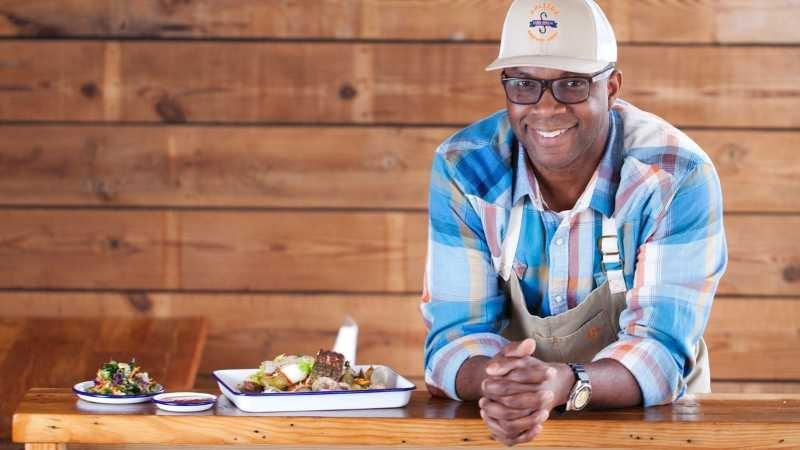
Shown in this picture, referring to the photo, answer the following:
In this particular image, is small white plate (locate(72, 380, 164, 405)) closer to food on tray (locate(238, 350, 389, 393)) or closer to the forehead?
food on tray (locate(238, 350, 389, 393))

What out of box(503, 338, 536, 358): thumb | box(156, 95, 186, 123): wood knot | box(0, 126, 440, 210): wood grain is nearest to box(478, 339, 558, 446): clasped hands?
box(503, 338, 536, 358): thumb

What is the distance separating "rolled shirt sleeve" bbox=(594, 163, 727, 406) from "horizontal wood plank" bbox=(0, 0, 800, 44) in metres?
1.63

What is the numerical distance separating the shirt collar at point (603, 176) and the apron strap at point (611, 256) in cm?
3

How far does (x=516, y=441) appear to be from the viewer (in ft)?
5.95

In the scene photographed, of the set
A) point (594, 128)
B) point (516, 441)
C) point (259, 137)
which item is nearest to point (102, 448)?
point (516, 441)

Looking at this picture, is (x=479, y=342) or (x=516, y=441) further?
(x=479, y=342)

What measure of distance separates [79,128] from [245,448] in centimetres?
214

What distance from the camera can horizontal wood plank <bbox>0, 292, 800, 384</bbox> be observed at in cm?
382

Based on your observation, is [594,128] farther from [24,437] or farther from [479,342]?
[24,437]

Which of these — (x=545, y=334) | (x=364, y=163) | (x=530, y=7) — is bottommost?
(x=545, y=334)

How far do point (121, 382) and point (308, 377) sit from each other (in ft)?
0.98

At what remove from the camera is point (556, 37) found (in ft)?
7.13

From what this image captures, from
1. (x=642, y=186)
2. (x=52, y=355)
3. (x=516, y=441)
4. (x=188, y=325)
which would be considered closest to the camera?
(x=516, y=441)

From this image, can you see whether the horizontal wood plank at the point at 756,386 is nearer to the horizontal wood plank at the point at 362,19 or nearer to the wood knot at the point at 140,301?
the horizontal wood plank at the point at 362,19
